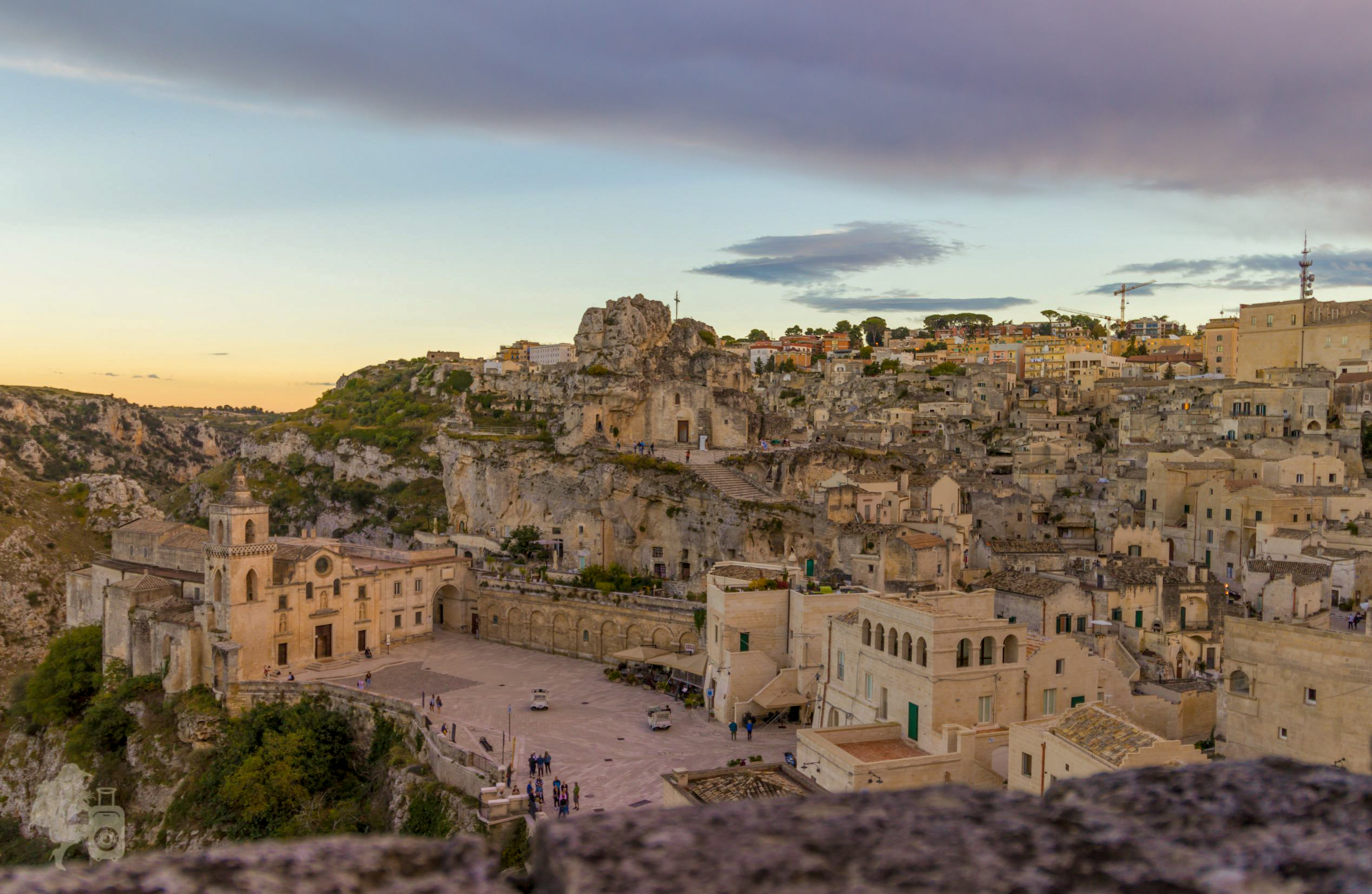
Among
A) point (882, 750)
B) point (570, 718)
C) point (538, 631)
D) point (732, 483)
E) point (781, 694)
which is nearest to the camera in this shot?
point (882, 750)

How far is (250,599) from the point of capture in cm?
3925

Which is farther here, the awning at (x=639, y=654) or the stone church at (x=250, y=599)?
the awning at (x=639, y=654)

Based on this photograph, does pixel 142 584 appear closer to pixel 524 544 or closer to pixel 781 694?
pixel 524 544

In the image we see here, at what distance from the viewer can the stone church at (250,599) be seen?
1527 inches

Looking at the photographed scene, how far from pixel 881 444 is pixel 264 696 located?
44796mm

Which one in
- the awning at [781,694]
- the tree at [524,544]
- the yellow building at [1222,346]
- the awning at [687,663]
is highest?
the yellow building at [1222,346]

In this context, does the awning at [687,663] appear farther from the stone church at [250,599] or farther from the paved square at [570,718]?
the stone church at [250,599]

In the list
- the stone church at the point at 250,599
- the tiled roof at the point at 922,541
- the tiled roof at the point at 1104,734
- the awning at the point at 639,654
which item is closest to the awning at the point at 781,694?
the awning at the point at 639,654

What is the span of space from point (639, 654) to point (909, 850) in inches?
1474

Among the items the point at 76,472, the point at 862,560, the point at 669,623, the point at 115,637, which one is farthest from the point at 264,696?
the point at 76,472

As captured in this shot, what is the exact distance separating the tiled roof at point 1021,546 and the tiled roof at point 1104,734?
2143 centimetres

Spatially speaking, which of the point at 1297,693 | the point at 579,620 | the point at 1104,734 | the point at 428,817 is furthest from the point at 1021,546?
the point at 428,817

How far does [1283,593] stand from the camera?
36844 mm

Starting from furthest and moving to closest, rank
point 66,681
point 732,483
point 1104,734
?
point 732,483 → point 66,681 → point 1104,734
